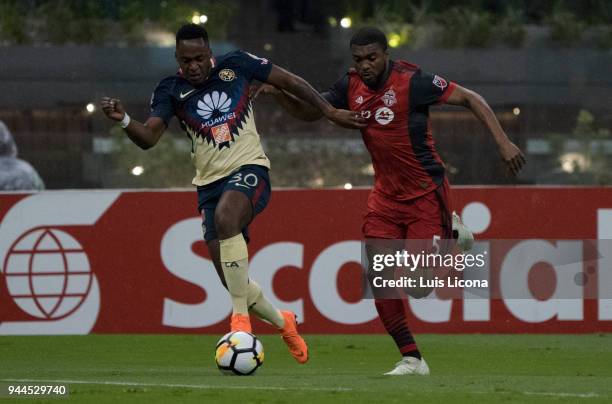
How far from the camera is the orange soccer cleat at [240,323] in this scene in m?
8.87

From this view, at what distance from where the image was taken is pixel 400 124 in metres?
9.52

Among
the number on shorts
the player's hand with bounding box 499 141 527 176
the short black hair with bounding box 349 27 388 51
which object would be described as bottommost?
the number on shorts

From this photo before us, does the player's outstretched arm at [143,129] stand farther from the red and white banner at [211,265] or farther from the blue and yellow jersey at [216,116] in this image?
the red and white banner at [211,265]

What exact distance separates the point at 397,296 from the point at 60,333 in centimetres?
488

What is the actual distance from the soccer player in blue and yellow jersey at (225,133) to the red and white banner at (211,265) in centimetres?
391

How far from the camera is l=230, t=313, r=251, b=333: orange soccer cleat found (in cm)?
887

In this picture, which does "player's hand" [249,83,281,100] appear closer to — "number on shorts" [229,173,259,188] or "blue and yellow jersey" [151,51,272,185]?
"blue and yellow jersey" [151,51,272,185]

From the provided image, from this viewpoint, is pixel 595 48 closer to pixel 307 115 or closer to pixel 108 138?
pixel 108 138

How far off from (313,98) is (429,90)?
76 centimetres

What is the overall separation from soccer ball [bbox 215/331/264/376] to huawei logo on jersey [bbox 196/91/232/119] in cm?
151

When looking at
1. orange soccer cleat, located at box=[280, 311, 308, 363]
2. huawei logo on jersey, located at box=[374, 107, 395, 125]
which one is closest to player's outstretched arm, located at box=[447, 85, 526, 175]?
huawei logo on jersey, located at box=[374, 107, 395, 125]

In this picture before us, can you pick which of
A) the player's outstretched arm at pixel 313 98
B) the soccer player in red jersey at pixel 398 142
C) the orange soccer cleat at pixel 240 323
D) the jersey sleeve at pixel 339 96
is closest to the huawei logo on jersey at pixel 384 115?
the soccer player in red jersey at pixel 398 142

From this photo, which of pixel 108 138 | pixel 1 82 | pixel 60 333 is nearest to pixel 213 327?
pixel 60 333

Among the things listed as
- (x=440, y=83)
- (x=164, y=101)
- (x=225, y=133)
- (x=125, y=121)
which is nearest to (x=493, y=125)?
(x=440, y=83)
